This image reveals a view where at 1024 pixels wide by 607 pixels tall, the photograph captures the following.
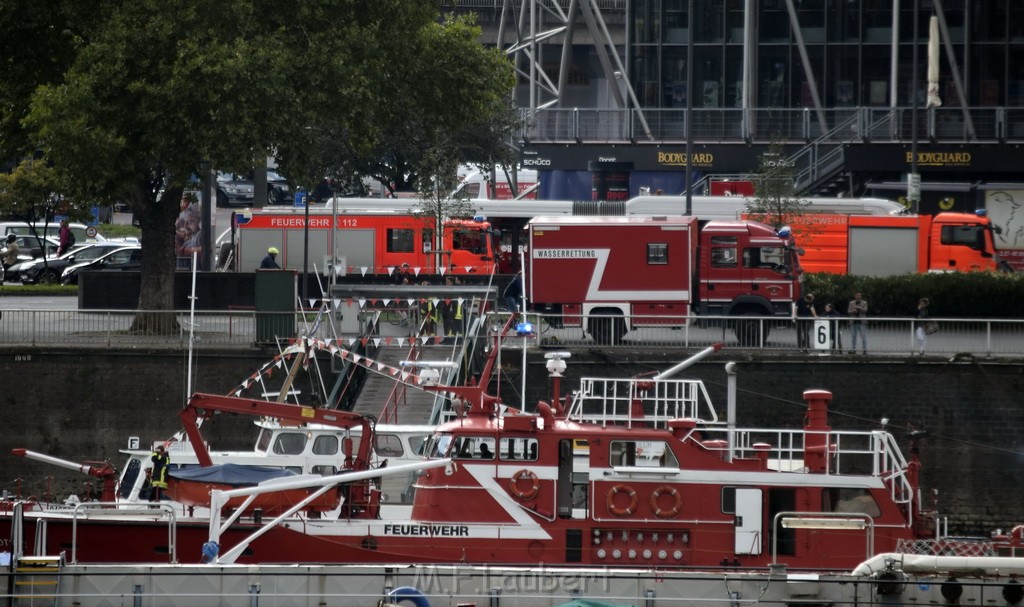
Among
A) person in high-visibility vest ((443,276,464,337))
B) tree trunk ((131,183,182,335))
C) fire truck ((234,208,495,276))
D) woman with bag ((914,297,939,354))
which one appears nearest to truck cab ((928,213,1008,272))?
woman with bag ((914,297,939,354))

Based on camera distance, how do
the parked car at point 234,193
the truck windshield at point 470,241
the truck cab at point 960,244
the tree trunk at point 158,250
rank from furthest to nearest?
the parked car at point 234,193, the truck windshield at point 470,241, the truck cab at point 960,244, the tree trunk at point 158,250

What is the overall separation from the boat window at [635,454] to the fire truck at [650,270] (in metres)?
12.4

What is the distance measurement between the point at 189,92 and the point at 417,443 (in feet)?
33.4

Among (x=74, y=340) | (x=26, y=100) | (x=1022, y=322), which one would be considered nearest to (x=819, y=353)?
(x=1022, y=322)

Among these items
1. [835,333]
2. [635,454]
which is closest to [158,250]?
[835,333]

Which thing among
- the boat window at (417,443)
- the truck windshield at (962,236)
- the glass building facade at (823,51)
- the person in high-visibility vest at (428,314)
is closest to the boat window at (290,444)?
the boat window at (417,443)

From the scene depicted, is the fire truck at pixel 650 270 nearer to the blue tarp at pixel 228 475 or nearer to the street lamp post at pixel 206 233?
the street lamp post at pixel 206 233

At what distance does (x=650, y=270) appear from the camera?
1312 inches

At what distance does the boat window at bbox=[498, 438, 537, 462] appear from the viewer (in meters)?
20.7

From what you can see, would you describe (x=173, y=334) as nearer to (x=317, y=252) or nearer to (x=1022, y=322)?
(x=317, y=252)

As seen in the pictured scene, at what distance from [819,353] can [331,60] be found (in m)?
12.3

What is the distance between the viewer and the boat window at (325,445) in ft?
78.8

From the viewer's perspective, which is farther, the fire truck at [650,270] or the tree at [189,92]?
the fire truck at [650,270]

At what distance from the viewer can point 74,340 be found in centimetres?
3098
